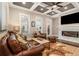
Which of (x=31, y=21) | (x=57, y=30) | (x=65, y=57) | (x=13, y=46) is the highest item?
(x=31, y=21)

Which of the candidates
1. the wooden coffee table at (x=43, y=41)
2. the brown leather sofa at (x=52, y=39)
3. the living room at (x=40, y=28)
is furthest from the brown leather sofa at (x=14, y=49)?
the brown leather sofa at (x=52, y=39)

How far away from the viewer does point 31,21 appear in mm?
2713

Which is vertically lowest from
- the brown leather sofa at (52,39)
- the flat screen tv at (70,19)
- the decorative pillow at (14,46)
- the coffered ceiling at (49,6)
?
the decorative pillow at (14,46)

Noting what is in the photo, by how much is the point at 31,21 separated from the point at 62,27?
0.71 meters

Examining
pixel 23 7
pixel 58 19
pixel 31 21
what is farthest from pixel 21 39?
pixel 58 19

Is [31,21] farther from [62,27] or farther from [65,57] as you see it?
[65,57]

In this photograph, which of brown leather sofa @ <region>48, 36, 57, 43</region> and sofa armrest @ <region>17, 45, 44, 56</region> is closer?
sofa armrest @ <region>17, 45, 44, 56</region>

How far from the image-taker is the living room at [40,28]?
2.61 m

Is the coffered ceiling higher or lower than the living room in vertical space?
higher

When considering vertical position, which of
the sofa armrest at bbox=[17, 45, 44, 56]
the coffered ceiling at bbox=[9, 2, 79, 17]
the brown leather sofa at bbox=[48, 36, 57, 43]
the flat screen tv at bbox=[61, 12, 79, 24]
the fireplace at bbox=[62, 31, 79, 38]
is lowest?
the sofa armrest at bbox=[17, 45, 44, 56]

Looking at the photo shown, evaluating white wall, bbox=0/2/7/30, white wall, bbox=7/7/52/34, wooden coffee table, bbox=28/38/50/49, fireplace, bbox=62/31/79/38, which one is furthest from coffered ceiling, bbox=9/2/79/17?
wooden coffee table, bbox=28/38/50/49

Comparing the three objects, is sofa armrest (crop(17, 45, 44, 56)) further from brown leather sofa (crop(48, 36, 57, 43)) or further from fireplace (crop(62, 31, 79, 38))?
fireplace (crop(62, 31, 79, 38))

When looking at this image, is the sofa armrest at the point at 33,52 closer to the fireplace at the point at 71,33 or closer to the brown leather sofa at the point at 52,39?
the brown leather sofa at the point at 52,39

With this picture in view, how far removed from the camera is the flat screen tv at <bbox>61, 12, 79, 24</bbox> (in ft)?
8.75
